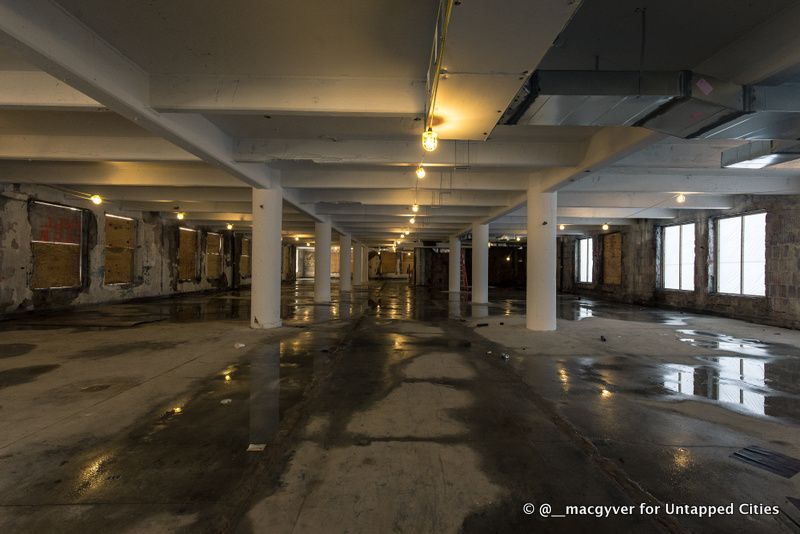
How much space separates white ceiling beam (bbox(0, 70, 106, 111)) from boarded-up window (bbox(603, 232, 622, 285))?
19.1 meters

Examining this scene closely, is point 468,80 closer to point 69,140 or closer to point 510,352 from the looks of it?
point 510,352

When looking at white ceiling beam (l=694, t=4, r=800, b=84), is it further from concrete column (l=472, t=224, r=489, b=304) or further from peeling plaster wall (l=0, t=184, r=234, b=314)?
peeling plaster wall (l=0, t=184, r=234, b=314)

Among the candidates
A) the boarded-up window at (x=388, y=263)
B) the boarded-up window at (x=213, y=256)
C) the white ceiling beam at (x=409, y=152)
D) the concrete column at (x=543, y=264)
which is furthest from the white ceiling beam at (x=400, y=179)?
the boarded-up window at (x=388, y=263)

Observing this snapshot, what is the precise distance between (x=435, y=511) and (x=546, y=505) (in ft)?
2.34

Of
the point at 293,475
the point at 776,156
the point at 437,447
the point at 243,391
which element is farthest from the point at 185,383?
the point at 776,156

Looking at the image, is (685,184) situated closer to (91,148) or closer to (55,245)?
(91,148)

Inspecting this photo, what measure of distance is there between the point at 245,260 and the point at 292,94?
22.6 metres

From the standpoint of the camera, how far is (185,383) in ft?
Answer: 15.5

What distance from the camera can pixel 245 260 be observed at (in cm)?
2527

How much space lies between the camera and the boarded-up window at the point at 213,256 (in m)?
20.3

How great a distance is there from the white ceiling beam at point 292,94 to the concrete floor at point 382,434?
135 inches

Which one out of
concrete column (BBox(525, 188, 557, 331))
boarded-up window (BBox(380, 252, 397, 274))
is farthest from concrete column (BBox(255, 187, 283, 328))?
boarded-up window (BBox(380, 252, 397, 274))

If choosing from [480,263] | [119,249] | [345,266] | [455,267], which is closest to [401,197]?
[480,263]

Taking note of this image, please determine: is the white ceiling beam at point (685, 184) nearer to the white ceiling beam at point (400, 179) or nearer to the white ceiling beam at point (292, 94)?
the white ceiling beam at point (400, 179)
